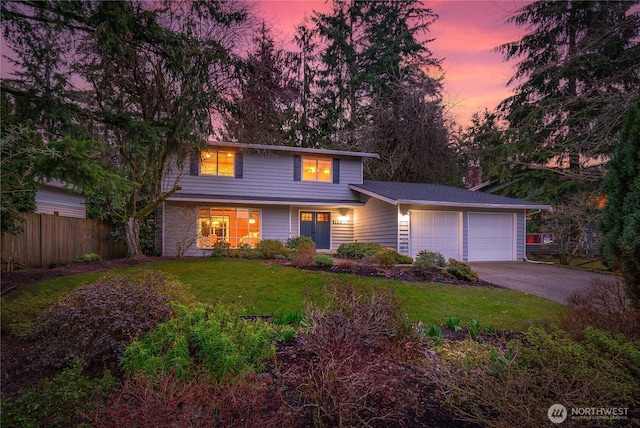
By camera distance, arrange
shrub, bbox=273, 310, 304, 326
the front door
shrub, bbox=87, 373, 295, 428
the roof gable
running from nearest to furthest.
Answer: shrub, bbox=87, 373, 295, 428, shrub, bbox=273, 310, 304, 326, the roof gable, the front door

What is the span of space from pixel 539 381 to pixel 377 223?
12.7m

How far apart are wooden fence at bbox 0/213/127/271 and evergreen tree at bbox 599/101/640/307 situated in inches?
526

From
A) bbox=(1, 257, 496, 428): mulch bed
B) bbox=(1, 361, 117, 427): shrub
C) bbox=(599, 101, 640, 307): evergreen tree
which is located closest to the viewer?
bbox=(1, 361, 117, 427): shrub

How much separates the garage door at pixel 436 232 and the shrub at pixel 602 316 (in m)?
9.69

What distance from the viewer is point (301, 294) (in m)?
5.98

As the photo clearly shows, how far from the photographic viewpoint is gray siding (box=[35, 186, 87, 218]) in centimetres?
1447

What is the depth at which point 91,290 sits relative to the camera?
3471 millimetres

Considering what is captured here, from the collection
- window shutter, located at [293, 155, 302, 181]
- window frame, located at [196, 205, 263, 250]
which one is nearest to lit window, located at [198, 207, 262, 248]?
window frame, located at [196, 205, 263, 250]

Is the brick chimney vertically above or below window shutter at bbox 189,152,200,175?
above

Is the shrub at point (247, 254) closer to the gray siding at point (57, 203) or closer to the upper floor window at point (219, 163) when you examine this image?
the upper floor window at point (219, 163)

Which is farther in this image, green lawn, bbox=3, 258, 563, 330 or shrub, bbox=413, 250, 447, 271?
shrub, bbox=413, 250, 447, 271

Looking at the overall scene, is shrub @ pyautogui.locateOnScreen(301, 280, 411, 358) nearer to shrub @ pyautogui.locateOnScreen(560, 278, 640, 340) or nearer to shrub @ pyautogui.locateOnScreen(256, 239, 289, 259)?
shrub @ pyautogui.locateOnScreen(560, 278, 640, 340)

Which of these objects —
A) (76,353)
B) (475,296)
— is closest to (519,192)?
(475,296)

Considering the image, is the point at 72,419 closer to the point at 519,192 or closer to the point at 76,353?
the point at 76,353
